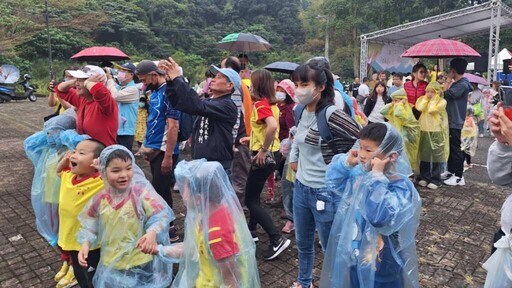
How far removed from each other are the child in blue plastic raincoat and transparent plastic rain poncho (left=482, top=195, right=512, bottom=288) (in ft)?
3.74

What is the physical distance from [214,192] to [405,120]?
3.77 m

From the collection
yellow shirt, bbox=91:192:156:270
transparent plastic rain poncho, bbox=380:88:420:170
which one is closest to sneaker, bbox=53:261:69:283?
yellow shirt, bbox=91:192:156:270

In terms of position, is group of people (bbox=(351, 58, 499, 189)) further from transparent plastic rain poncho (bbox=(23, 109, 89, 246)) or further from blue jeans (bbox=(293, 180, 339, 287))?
transparent plastic rain poncho (bbox=(23, 109, 89, 246))

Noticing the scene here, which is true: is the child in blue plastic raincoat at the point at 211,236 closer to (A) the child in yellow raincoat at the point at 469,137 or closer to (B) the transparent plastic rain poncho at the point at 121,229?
(B) the transparent plastic rain poncho at the point at 121,229

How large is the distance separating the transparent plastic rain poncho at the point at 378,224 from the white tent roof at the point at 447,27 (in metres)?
12.5

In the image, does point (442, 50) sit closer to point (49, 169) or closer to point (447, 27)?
point (49, 169)

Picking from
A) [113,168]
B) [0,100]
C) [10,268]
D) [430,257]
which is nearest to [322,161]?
[113,168]

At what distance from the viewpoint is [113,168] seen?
2.22 meters

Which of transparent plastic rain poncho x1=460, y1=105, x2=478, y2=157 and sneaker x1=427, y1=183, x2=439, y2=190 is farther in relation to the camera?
transparent plastic rain poncho x1=460, y1=105, x2=478, y2=157

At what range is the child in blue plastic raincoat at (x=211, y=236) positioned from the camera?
1986mm

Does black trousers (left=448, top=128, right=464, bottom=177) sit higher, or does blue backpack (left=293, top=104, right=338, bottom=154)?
blue backpack (left=293, top=104, right=338, bottom=154)

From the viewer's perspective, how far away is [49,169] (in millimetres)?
2986

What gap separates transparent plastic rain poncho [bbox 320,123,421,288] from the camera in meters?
Answer: 1.85

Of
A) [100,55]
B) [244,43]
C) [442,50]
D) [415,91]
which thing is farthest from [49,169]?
[442,50]
